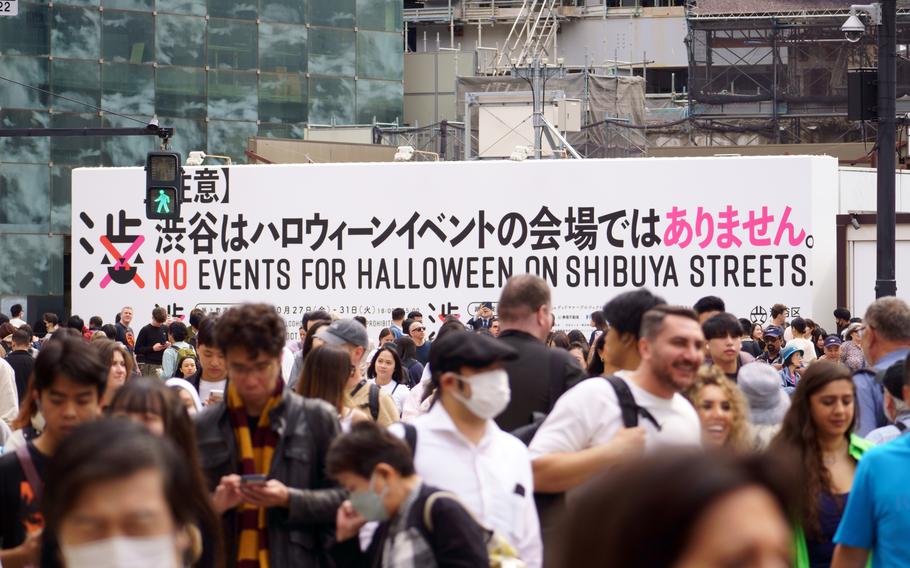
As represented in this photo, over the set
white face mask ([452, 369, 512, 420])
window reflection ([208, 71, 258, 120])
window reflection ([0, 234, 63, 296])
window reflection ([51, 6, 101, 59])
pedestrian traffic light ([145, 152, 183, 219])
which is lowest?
white face mask ([452, 369, 512, 420])

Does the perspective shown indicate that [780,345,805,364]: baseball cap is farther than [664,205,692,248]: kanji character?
No

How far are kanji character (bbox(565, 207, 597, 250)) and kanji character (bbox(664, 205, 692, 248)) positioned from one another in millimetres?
1218

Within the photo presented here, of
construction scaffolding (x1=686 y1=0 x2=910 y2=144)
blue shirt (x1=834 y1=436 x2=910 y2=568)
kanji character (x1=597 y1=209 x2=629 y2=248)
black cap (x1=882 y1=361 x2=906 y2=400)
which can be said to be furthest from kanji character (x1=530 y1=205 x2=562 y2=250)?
blue shirt (x1=834 y1=436 x2=910 y2=568)

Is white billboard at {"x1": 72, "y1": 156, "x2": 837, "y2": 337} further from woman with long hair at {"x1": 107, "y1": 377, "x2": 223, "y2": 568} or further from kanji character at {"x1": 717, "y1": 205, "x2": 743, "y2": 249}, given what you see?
woman with long hair at {"x1": 107, "y1": 377, "x2": 223, "y2": 568}

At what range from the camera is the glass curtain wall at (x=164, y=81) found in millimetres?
39125

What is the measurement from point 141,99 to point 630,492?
1567 inches

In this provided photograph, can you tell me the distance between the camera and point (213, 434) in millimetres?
5633

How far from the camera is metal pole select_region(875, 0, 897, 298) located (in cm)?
1734

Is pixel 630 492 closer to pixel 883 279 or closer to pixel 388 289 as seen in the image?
pixel 883 279

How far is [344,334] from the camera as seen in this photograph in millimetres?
8367

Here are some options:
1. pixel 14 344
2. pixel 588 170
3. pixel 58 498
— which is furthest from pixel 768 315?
pixel 58 498

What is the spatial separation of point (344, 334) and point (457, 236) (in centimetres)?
1972

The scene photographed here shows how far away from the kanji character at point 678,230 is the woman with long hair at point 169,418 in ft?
73.7

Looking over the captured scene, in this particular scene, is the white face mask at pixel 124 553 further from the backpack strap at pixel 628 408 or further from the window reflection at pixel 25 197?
the window reflection at pixel 25 197
